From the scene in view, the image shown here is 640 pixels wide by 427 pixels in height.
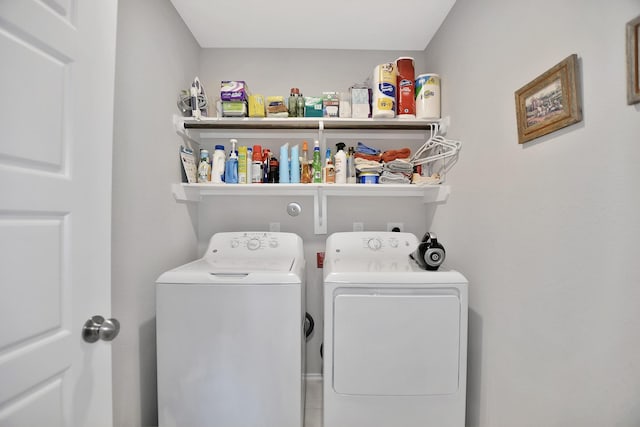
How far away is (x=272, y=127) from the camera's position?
2104mm

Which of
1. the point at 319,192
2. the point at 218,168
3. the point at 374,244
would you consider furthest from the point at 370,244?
the point at 218,168

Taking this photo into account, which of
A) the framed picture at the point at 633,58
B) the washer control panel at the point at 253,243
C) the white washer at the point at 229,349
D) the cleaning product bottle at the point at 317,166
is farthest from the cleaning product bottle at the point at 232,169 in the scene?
the framed picture at the point at 633,58

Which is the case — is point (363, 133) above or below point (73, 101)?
above

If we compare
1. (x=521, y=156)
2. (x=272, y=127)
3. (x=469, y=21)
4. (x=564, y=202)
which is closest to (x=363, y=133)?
(x=272, y=127)

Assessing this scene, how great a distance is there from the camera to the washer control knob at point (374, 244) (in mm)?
1911

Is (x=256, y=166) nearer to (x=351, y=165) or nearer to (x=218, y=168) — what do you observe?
(x=218, y=168)

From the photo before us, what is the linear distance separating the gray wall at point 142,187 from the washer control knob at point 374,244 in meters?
1.30

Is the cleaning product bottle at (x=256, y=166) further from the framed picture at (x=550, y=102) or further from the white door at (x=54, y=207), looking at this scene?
the framed picture at (x=550, y=102)

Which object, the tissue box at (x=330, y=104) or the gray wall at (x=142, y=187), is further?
the tissue box at (x=330, y=104)

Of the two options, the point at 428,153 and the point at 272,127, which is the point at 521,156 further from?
the point at 272,127

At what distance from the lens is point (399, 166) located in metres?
1.98

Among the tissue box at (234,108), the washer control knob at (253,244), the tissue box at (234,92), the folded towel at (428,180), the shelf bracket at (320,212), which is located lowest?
the washer control knob at (253,244)

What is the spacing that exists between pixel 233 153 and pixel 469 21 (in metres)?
1.63

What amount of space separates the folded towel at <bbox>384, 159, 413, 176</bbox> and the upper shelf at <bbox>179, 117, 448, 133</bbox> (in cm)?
26
